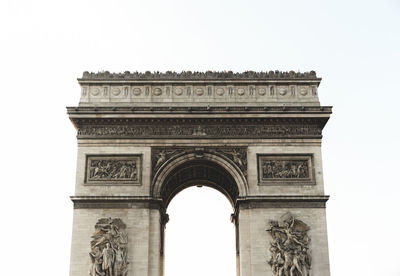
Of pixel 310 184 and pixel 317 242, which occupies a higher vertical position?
pixel 310 184

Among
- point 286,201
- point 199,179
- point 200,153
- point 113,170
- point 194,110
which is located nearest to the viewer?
point 286,201

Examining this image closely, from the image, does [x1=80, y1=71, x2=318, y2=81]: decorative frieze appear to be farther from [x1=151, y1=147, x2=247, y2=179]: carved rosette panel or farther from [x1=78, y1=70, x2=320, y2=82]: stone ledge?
[x1=151, y1=147, x2=247, y2=179]: carved rosette panel

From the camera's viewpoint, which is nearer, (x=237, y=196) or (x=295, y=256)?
(x=295, y=256)

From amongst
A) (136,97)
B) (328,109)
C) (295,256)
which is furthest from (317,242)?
(136,97)

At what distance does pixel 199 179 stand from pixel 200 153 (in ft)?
13.0

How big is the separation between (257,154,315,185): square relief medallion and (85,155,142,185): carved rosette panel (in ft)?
19.3

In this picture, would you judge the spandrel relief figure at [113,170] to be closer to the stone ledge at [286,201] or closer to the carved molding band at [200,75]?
the carved molding band at [200,75]

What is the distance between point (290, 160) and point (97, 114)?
9484 mm

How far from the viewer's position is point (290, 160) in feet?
102

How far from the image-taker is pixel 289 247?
29219mm


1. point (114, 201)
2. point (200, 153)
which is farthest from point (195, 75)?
point (114, 201)

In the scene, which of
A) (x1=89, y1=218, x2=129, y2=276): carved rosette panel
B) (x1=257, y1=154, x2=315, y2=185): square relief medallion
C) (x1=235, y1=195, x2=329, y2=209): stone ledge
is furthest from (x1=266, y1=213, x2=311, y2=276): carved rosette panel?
(x1=89, y1=218, x2=129, y2=276): carved rosette panel

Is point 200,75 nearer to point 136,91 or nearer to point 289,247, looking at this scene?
point 136,91

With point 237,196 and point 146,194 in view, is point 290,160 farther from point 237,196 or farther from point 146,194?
point 146,194
